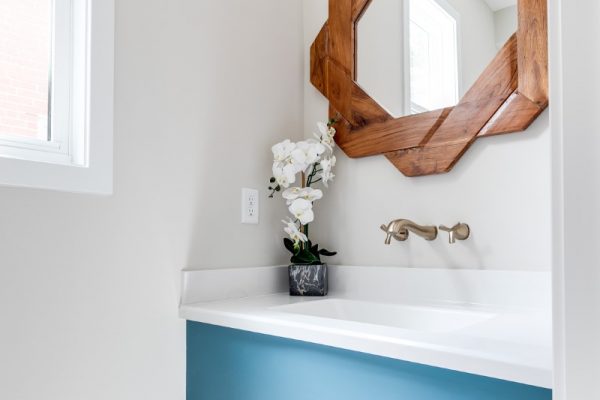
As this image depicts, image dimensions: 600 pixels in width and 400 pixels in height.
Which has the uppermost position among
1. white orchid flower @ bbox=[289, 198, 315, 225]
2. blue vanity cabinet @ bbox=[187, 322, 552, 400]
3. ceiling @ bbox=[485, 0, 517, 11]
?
ceiling @ bbox=[485, 0, 517, 11]

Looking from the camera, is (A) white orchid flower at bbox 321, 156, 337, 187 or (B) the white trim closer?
(B) the white trim

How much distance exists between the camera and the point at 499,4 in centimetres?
126

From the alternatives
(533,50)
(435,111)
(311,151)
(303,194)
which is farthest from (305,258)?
(533,50)

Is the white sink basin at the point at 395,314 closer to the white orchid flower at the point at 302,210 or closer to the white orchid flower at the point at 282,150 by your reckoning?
the white orchid flower at the point at 302,210

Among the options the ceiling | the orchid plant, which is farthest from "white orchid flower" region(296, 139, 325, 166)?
the ceiling

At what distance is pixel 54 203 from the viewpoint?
1058 millimetres

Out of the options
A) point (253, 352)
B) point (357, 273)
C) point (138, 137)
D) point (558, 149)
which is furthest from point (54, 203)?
point (558, 149)

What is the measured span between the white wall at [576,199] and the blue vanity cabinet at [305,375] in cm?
28

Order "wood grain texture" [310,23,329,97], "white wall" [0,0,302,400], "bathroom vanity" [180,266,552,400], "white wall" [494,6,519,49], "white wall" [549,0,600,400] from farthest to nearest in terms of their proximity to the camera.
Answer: "wood grain texture" [310,23,329,97], "white wall" [494,6,519,49], "white wall" [0,0,302,400], "bathroom vanity" [180,266,552,400], "white wall" [549,0,600,400]

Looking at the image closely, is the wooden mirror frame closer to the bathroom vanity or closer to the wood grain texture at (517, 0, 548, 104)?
the wood grain texture at (517, 0, 548, 104)

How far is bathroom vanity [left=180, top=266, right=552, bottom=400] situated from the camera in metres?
0.74

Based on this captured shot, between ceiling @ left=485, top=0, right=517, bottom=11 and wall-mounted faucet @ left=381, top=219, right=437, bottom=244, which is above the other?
ceiling @ left=485, top=0, right=517, bottom=11

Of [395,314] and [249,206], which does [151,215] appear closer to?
[249,206]

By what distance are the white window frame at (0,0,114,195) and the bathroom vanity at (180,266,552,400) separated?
0.38 m
